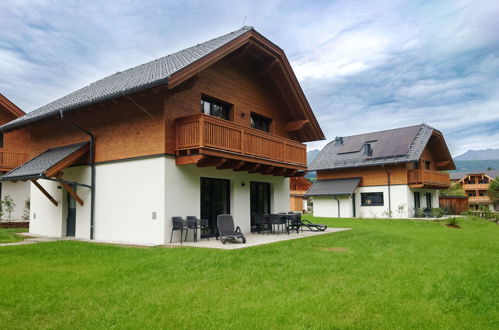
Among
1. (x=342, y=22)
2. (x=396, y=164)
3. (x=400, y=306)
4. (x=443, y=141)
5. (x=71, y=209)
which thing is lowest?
(x=400, y=306)

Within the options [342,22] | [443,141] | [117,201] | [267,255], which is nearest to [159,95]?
[117,201]

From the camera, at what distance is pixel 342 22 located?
13547 mm

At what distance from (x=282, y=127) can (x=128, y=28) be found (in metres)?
7.96

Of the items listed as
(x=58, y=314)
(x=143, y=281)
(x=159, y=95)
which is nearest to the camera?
(x=58, y=314)

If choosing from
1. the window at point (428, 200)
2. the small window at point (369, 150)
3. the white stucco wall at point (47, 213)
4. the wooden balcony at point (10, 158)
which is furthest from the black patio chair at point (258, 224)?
the window at point (428, 200)

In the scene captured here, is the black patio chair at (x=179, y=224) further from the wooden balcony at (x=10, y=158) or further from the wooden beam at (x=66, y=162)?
the wooden balcony at (x=10, y=158)

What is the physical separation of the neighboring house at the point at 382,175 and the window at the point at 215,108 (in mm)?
16267

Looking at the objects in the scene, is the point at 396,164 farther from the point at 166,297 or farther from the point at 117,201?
the point at 166,297

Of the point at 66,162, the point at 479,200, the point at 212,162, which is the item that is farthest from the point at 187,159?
the point at 479,200

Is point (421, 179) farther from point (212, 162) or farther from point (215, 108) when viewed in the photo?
point (212, 162)

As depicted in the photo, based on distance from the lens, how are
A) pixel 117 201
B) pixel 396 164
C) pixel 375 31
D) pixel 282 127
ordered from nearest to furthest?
pixel 117 201, pixel 375 31, pixel 282 127, pixel 396 164

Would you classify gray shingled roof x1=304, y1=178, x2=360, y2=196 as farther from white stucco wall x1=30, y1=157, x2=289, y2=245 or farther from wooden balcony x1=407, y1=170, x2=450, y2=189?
white stucco wall x1=30, y1=157, x2=289, y2=245

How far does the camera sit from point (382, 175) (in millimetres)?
28156

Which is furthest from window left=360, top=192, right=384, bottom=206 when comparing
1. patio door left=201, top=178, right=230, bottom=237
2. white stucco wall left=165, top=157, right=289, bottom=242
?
patio door left=201, top=178, right=230, bottom=237
